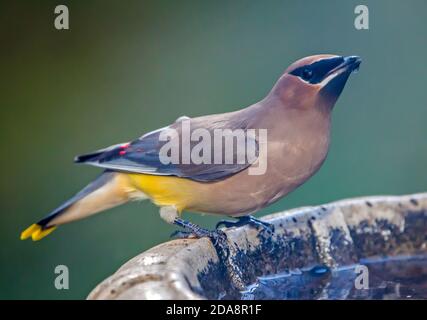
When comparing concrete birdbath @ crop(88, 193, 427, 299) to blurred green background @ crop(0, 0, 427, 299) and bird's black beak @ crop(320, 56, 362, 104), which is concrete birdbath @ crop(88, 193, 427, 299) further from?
blurred green background @ crop(0, 0, 427, 299)

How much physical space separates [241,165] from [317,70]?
493mm

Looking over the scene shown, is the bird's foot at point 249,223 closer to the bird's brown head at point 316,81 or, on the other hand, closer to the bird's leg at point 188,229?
the bird's leg at point 188,229

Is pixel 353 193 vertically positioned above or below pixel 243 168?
below

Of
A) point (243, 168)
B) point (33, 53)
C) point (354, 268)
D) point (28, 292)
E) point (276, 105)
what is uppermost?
point (33, 53)

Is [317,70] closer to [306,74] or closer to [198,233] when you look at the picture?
[306,74]

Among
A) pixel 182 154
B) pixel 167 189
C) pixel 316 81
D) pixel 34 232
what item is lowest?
pixel 34 232

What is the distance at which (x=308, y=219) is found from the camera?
11.6 ft

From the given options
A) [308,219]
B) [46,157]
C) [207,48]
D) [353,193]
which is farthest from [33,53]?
[308,219]

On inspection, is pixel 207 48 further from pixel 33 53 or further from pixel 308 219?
pixel 308 219

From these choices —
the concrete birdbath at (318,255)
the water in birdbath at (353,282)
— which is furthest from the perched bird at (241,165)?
the water in birdbath at (353,282)

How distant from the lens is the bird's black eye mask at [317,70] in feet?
11.7

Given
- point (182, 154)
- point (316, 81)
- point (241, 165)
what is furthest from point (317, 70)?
point (182, 154)

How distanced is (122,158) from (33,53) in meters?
3.37

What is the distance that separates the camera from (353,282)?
11.1ft
